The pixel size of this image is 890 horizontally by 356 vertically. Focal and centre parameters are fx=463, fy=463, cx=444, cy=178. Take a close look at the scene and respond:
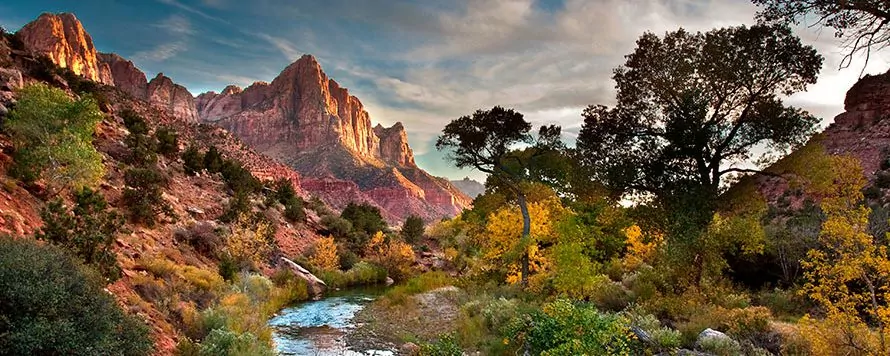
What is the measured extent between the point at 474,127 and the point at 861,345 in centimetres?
1777

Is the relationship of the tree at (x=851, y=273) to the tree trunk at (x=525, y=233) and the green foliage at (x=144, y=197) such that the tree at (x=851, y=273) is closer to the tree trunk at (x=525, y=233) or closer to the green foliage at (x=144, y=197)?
the tree trunk at (x=525, y=233)

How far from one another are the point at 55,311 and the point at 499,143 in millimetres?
19011

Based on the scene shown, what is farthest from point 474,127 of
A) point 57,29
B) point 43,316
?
point 57,29

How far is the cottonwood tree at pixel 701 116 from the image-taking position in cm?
1383

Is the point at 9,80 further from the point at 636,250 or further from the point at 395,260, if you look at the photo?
the point at 636,250

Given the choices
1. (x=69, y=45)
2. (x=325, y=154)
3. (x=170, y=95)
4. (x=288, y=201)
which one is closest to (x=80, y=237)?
(x=288, y=201)

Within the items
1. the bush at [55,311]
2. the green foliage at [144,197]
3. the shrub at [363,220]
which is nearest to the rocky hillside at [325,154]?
the shrub at [363,220]

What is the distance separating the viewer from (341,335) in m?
19.0

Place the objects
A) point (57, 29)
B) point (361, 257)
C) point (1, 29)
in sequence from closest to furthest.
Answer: point (1, 29) → point (361, 257) → point (57, 29)

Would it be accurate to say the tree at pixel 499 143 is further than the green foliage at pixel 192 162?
No

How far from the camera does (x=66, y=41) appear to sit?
115125 mm

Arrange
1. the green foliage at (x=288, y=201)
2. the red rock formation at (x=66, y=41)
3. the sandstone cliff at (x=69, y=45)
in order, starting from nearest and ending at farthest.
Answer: the green foliage at (x=288, y=201), the sandstone cliff at (x=69, y=45), the red rock formation at (x=66, y=41)

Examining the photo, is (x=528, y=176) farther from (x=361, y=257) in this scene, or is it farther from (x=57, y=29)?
(x=57, y=29)

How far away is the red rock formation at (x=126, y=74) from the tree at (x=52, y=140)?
532ft
